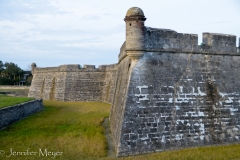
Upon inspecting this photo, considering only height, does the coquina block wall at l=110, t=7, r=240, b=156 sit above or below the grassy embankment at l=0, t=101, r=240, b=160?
above

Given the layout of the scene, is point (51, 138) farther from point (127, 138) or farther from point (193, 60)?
point (193, 60)

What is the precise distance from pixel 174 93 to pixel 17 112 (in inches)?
416

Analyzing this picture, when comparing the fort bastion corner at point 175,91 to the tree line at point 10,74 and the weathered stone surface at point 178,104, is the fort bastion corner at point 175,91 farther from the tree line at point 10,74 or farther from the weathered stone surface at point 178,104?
the tree line at point 10,74

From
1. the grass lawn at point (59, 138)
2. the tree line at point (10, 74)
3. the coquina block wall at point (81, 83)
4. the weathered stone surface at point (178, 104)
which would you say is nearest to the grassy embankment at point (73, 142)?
the grass lawn at point (59, 138)

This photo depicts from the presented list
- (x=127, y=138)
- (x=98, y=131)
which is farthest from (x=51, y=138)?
(x=127, y=138)

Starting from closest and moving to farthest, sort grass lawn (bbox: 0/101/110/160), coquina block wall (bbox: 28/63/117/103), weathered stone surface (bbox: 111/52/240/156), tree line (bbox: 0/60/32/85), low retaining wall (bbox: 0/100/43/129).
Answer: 1. weathered stone surface (bbox: 111/52/240/156)
2. grass lawn (bbox: 0/101/110/160)
3. low retaining wall (bbox: 0/100/43/129)
4. coquina block wall (bbox: 28/63/117/103)
5. tree line (bbox: 0/60/32/85)

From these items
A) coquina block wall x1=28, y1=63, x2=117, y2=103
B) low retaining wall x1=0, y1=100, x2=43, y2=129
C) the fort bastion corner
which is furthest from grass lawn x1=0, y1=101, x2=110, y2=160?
coquina block wall x1=28, y1=63, x2=117, y2=103

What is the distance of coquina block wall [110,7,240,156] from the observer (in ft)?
26.8

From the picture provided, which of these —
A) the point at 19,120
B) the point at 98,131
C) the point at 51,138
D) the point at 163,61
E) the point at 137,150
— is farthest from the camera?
the point at 19,120

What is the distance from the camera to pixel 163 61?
9.20 metres

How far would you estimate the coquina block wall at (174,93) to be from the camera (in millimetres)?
8156

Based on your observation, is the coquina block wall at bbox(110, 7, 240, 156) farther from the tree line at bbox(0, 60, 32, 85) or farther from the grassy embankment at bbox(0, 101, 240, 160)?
the tree line at bbox(0, 60, 32, 85)

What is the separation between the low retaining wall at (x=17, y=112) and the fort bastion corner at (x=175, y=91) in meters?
7.20

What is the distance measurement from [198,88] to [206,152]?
2.63 m
